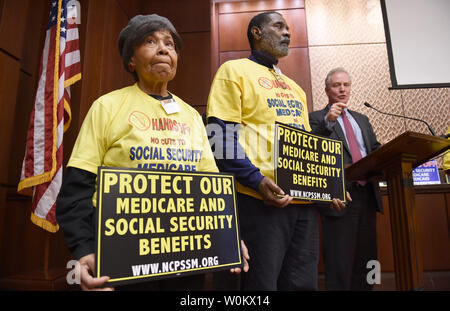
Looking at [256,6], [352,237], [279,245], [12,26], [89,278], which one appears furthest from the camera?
[256,6]

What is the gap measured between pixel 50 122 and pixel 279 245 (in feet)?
5.33

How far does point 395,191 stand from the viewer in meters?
1.49

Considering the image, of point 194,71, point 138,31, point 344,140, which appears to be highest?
point 194,71

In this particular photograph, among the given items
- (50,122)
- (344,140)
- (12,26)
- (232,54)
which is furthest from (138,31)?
(232,54)

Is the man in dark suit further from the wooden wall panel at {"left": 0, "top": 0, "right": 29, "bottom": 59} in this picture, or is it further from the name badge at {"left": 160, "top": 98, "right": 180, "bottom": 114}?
the wooden wall panel at {"left": 0, "top": 0, "right": 29, "bottom": 59}

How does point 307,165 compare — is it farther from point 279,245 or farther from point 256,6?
point 256,6

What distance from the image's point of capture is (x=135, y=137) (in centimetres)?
96

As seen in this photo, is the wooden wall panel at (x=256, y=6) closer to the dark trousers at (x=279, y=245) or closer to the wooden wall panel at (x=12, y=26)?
the wooden wall panel at (x=12, y=26)

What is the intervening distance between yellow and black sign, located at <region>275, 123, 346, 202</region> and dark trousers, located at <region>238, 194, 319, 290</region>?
0.31 ft
